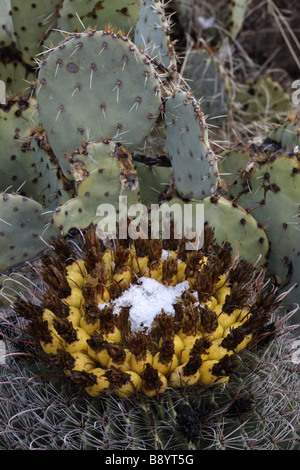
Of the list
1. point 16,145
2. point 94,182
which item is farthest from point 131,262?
point 16,145

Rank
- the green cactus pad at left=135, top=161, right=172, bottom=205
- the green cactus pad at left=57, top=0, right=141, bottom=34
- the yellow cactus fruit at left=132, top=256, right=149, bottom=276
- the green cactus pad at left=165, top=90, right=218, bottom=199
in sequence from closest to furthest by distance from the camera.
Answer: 1. the yellow cactus fruit at left=132, top=256, right=149, bottom=276
2. the green cactus pad at left=165, top=90, right=218, bottom=199
3. the green cactus pad at left=135, top=161, right=172, bottom=205
4. the green cactus pad at left=57, top=0, right=141, bottom=34

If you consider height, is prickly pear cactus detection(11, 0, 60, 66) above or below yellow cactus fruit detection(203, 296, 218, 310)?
above

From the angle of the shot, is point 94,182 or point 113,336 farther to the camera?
point 94,182

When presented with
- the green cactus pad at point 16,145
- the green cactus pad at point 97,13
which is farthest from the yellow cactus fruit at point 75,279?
the green cactus pad at point 97,13

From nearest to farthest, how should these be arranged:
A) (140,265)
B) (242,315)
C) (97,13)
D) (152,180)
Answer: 1. (242,315)
2. (140,265)
3. (152,180)
4. (97,13)

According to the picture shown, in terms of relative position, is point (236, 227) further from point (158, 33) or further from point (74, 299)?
point (158, 33)

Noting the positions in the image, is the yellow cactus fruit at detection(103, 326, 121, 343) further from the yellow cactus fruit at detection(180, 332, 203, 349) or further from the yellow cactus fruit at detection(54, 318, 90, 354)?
the yellow cactus fruit at detection(180, 332, 203, 349)

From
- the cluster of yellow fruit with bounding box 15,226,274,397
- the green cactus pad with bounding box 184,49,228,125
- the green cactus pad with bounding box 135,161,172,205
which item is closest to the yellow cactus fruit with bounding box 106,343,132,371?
the cluster of yellow fruit with bounding box 15,226,274,397
